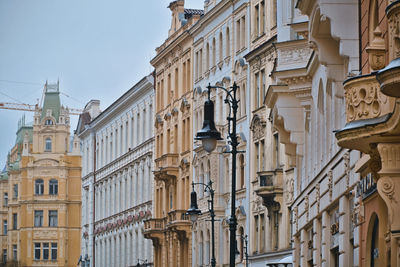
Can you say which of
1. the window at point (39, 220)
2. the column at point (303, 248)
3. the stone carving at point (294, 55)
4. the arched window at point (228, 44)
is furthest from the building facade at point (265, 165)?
the window at point (39, 220)

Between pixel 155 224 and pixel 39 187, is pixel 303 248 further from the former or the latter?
pixel 39 187

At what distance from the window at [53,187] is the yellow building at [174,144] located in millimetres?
55551

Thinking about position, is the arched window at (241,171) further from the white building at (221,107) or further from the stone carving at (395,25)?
the stone carving at (395,25)

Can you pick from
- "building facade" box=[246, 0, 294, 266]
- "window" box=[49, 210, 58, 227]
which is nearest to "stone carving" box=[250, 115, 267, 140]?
"building facade" box=[246, 0, 294, 266]

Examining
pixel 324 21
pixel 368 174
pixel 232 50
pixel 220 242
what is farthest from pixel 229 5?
pixel 368 174

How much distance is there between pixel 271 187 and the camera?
5025 cm

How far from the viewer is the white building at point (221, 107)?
5784 cm

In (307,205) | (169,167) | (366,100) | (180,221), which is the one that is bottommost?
(366,100)

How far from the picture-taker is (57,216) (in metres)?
131

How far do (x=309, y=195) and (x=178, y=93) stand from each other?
4089 centimetres

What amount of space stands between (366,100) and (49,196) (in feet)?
381

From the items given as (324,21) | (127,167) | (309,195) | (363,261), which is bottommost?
(363,261)

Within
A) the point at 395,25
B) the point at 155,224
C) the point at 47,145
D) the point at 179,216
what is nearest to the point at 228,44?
the point at 179,216

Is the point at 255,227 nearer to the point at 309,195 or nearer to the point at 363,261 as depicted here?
the point at 309,195
